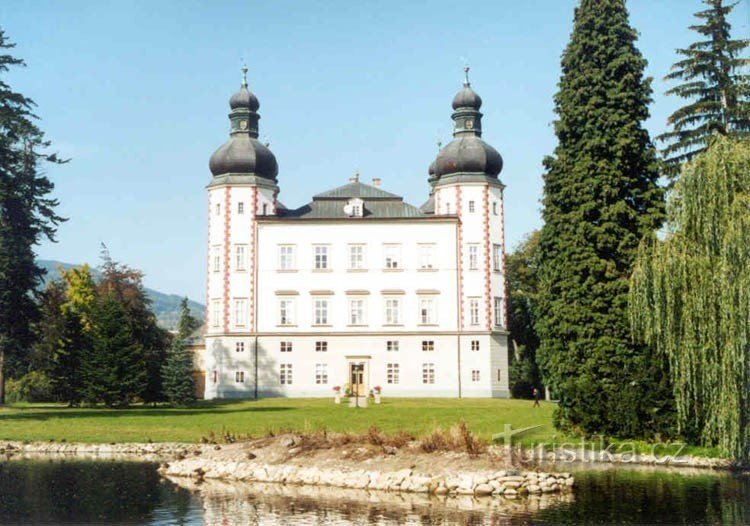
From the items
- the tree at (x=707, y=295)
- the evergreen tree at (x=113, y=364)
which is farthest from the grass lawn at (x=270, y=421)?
the tree at (x=707, y=295)

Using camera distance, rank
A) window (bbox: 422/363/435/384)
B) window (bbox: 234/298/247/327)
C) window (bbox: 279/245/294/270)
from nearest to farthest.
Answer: window (bbox: 422/363/435/384)
window (bbox: 234/298/247/327)
window (bbox: 279/245/294/270)

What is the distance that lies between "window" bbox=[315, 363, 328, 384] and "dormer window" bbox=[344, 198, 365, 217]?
358 inches

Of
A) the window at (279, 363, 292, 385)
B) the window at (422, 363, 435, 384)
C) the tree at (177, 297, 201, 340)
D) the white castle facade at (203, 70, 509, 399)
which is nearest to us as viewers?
the window at (422, 363, 435, 384)

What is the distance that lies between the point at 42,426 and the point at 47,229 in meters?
11.0

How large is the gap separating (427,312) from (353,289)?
4.57 meters

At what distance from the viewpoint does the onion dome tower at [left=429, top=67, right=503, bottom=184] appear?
54.2 metres

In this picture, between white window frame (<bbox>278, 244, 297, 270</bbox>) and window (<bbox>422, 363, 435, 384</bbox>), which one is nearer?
window (<bbox>422, 363, 435, 384</bbox>)

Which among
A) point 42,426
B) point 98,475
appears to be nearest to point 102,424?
point 42,426

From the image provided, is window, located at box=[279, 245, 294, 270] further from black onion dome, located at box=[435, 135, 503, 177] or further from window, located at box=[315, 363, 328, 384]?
black onion dome, located at box=[435, 135, 503, 177]

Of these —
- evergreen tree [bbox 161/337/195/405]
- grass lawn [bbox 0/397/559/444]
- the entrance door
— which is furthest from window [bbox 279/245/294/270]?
grass lawn [bbox 0/397/559/444]

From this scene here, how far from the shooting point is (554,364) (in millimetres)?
28406

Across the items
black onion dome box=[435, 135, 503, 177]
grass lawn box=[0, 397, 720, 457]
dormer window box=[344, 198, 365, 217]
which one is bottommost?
grass lawn box=[0, 397, 720, 457]

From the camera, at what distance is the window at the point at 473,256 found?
53750 millimetres

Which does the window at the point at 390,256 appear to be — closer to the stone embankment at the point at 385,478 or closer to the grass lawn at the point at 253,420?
the grass lawn at the point at 253,420
